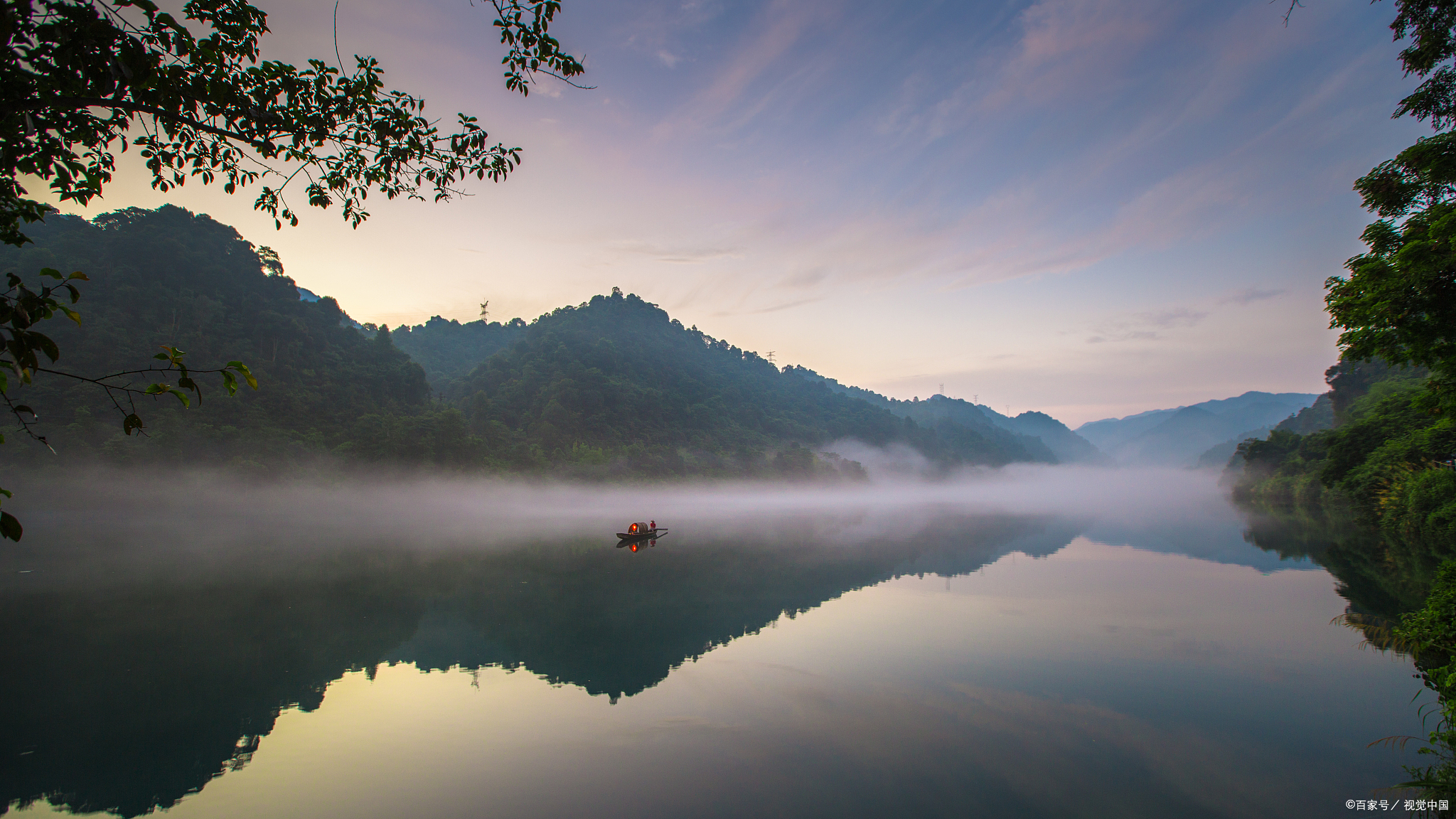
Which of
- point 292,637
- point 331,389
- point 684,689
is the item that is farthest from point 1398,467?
point 331,389

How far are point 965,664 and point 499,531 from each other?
34.3 meters

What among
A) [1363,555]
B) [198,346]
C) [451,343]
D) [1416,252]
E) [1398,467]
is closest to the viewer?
[1416,252]

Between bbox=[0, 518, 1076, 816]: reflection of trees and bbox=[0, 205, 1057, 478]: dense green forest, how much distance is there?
2437cm

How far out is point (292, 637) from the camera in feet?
49.3

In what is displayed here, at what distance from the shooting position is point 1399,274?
8.67 m

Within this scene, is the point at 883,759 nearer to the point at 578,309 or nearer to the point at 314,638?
the point at 314,638

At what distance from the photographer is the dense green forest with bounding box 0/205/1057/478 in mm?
48812

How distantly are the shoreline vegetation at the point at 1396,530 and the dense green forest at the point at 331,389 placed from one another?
164ft

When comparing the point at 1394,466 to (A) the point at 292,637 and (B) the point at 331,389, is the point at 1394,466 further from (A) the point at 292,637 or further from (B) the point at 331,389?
(B) the point at 331,389

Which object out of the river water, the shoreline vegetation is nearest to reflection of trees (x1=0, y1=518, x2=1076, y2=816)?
the river water

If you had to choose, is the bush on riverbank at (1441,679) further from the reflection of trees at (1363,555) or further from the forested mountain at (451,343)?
the forested mountain at (451,343)

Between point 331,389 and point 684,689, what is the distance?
66.9 metres

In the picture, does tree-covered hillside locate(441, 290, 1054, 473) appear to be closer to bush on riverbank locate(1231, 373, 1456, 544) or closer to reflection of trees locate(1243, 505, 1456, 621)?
reflection of trees locate(1243, 505, 1456, 621)

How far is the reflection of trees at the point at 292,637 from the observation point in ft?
30.3
